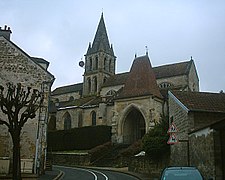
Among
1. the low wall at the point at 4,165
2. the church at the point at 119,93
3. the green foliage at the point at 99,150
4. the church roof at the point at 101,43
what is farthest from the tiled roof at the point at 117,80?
the low wall at the point at 4,165

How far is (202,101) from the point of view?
17.0 metres

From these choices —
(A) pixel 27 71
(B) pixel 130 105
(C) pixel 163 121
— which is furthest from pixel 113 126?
(A) pixel 27 71

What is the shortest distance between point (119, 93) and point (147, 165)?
24.4 m

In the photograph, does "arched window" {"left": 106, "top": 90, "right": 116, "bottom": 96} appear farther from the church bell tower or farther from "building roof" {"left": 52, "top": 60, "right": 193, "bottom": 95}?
the church bell tower

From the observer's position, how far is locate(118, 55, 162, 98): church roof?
125ft

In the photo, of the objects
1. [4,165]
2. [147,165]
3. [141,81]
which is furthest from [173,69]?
[4,165]

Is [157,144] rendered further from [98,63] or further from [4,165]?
[98,63]

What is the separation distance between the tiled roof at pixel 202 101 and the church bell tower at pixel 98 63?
42931mm

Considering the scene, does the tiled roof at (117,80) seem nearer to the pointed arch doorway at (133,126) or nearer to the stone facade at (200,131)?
the pointed arch doorway at (133,126)

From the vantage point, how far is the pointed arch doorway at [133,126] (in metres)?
39.1

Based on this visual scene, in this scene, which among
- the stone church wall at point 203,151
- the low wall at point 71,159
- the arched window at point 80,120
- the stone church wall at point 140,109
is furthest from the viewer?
the arched window at point 80,120

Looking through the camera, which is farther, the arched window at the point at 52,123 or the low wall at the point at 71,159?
the arched window at the point at 52,123

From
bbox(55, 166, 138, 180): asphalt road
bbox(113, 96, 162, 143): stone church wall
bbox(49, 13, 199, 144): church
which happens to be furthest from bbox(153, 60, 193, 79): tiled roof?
bbox(55, 166, 138, 180): asphalt road

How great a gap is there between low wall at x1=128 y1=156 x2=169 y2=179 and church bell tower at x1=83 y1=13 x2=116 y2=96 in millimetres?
37770
